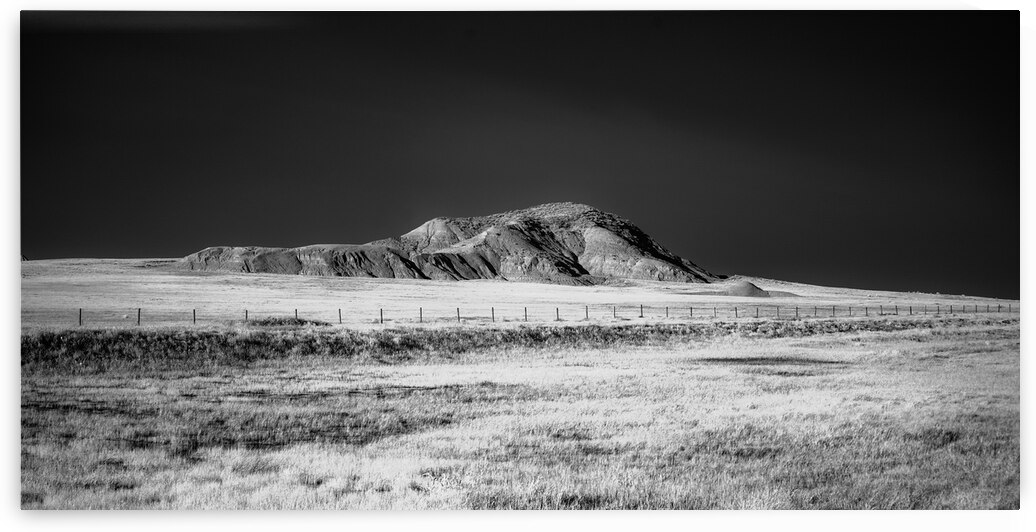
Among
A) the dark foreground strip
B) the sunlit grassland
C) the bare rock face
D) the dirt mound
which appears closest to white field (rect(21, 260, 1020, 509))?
the sunlit grassland

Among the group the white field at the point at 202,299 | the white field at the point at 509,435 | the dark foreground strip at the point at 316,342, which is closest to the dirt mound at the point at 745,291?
the white field at the point at 202,299

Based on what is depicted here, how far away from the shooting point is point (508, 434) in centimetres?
902

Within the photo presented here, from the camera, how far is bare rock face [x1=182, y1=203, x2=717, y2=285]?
94250mm

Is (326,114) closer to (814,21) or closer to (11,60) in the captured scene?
(11,60)

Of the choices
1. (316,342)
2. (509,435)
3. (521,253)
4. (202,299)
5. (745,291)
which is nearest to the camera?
(509,435)

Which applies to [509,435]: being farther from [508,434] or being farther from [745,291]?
[745,291]

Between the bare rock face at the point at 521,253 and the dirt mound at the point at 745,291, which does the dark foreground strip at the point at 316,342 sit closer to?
the dirt mound at the point at 745,291

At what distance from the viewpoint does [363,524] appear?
25.4 ft

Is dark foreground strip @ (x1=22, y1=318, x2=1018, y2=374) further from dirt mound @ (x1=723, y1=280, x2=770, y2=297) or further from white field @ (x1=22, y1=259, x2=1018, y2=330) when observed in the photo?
dirt mound @ (x1=723, y1=280, x2=770, y2=297)

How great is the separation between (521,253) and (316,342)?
10408cm

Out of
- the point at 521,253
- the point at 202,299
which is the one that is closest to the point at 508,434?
the point at 202,299

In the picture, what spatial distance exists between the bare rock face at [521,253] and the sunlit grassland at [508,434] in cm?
7493

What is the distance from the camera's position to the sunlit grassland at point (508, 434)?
773 cm

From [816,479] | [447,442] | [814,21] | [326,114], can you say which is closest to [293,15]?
[326,114]
